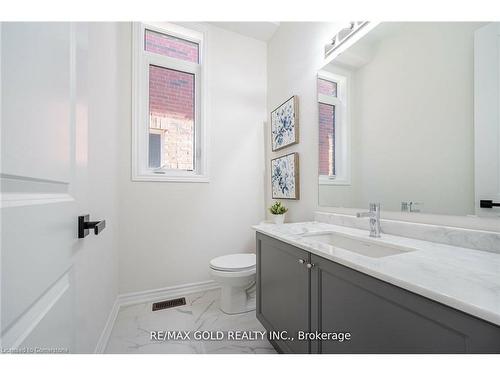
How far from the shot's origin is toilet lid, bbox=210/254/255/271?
5.29 feet

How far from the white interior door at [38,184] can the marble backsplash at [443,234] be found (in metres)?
1.40

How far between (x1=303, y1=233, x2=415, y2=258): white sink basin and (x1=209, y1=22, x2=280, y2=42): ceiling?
2.29 metres

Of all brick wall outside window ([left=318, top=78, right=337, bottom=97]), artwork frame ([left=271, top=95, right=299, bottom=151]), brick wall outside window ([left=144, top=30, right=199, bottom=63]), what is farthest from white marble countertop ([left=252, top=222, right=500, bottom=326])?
brick wall outside window ([left=144, top=30, right=199, bottom=63])

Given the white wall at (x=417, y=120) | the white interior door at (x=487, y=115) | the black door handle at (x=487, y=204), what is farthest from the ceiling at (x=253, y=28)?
the black door handle at (x=487, y=204)

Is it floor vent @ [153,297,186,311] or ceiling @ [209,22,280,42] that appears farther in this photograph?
ceiling @ [209,22,280,42]

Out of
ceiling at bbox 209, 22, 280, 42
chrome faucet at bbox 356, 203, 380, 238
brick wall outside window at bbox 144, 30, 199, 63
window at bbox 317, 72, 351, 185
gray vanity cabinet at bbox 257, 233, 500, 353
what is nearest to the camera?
gray vanity cabinet at bbox 257, 233, 500, 353

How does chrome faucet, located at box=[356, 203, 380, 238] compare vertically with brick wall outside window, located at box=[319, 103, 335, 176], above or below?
A: below

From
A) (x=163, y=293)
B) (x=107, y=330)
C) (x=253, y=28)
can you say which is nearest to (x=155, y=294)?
(x=163, y=293)

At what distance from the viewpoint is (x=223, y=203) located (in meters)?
2.25

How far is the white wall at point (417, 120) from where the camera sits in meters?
0.88

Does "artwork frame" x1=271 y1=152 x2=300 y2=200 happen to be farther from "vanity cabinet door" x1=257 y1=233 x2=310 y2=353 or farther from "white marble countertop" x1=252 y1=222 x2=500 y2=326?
"white marble countertop" x1=252 y1=222 x2=500 y2=326

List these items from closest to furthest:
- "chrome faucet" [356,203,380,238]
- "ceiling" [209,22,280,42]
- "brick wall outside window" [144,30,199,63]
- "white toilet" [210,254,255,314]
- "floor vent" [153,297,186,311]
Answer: "chrome faucet" [356,203,380,238], "white toilet" [210,254,255,314], "floor vent" [153,297,186,311], "brick wall outside window" [144,30,199,63], "ceiling" [209,22,280,42]

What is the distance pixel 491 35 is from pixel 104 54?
79.3 inches

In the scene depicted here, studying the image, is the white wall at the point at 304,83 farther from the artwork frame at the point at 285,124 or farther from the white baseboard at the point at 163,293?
the white baseboard at the point at 163,293
